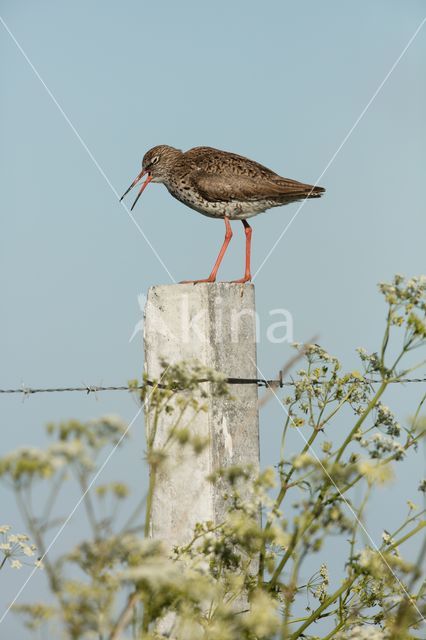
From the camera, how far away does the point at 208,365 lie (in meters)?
5.55

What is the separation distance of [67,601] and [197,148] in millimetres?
7696

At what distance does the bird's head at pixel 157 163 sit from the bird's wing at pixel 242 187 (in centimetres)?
126

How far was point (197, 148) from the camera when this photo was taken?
1023cm

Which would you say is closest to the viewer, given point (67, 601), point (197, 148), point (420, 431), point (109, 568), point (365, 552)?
point (67, 601)

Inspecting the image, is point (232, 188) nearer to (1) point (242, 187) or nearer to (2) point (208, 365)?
(1) point (242, 187)

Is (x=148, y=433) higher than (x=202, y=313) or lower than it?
lower

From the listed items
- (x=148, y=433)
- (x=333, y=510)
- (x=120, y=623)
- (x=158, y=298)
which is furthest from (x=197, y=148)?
(x=120, y=623)

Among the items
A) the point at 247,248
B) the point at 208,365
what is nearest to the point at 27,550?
the point at 208,365

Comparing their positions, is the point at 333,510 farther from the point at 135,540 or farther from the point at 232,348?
the point at 232,348

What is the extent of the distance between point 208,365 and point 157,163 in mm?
5585

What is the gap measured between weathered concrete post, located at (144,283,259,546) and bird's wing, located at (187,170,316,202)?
131 inches

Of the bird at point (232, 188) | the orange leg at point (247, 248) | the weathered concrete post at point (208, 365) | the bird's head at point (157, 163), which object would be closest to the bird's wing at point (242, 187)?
the bird at point (232, 188)

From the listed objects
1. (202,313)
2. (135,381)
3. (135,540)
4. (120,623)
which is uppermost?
(202,313)

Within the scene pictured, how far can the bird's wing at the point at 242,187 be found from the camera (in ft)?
29.4
